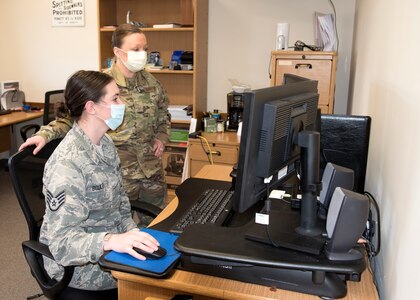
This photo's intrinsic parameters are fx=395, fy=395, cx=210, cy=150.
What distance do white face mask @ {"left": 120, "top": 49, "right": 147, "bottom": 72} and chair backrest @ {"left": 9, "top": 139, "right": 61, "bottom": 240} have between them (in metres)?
0.72

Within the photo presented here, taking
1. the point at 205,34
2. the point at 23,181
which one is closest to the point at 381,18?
the point at 23,181

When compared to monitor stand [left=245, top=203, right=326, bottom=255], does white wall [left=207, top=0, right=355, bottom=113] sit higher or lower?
higher

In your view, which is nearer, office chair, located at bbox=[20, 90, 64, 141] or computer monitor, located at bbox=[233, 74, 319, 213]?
computer monitor, located at bbox=[233, 74, 319, 213]

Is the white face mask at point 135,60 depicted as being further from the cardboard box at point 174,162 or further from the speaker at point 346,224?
the speaker at point 346,224

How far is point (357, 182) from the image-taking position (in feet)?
5.13

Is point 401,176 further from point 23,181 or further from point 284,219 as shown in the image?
point 23,181

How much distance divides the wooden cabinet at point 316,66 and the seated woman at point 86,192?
5.09ft

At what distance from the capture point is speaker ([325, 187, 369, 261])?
100 centimetres

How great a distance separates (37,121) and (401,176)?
4.31 meters

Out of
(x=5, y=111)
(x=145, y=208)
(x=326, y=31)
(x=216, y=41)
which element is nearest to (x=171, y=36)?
(x=216, y=41)

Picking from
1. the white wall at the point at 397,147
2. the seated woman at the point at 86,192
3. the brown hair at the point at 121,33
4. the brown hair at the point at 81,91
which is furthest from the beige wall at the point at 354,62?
the brown hair at the point at 121,33

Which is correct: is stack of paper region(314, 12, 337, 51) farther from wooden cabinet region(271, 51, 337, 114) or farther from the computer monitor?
the computer monitor

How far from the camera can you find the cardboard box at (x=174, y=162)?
3.64 meters

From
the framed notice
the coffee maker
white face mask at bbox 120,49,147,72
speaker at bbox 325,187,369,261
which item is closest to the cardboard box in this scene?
the coffee maker
